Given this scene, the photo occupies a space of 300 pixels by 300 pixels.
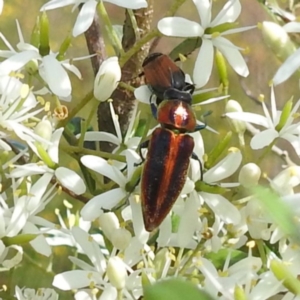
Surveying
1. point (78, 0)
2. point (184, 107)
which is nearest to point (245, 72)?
point (184, 107)

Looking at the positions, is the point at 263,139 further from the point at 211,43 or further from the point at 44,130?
the point at 44,130

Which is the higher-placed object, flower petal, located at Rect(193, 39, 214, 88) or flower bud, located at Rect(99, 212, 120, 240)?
flower petal, located at Rect(193, 39, 214, 88)

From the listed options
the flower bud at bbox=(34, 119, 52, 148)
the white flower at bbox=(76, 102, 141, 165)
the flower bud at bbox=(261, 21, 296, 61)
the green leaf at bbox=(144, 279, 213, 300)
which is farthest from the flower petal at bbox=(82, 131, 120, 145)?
the green leaf at bbox=(144, 279, 213, 300)

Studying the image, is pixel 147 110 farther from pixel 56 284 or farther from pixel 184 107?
pixel 56 284

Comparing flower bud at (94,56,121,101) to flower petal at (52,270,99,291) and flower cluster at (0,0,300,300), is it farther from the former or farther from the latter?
flower petal at (52,270,99,291)

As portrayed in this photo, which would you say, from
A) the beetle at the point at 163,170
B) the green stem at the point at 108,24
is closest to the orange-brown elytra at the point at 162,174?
the beetle at the point at 163,170

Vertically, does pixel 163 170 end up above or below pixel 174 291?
below

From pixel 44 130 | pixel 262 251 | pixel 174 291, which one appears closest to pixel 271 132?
pixel 262 251
